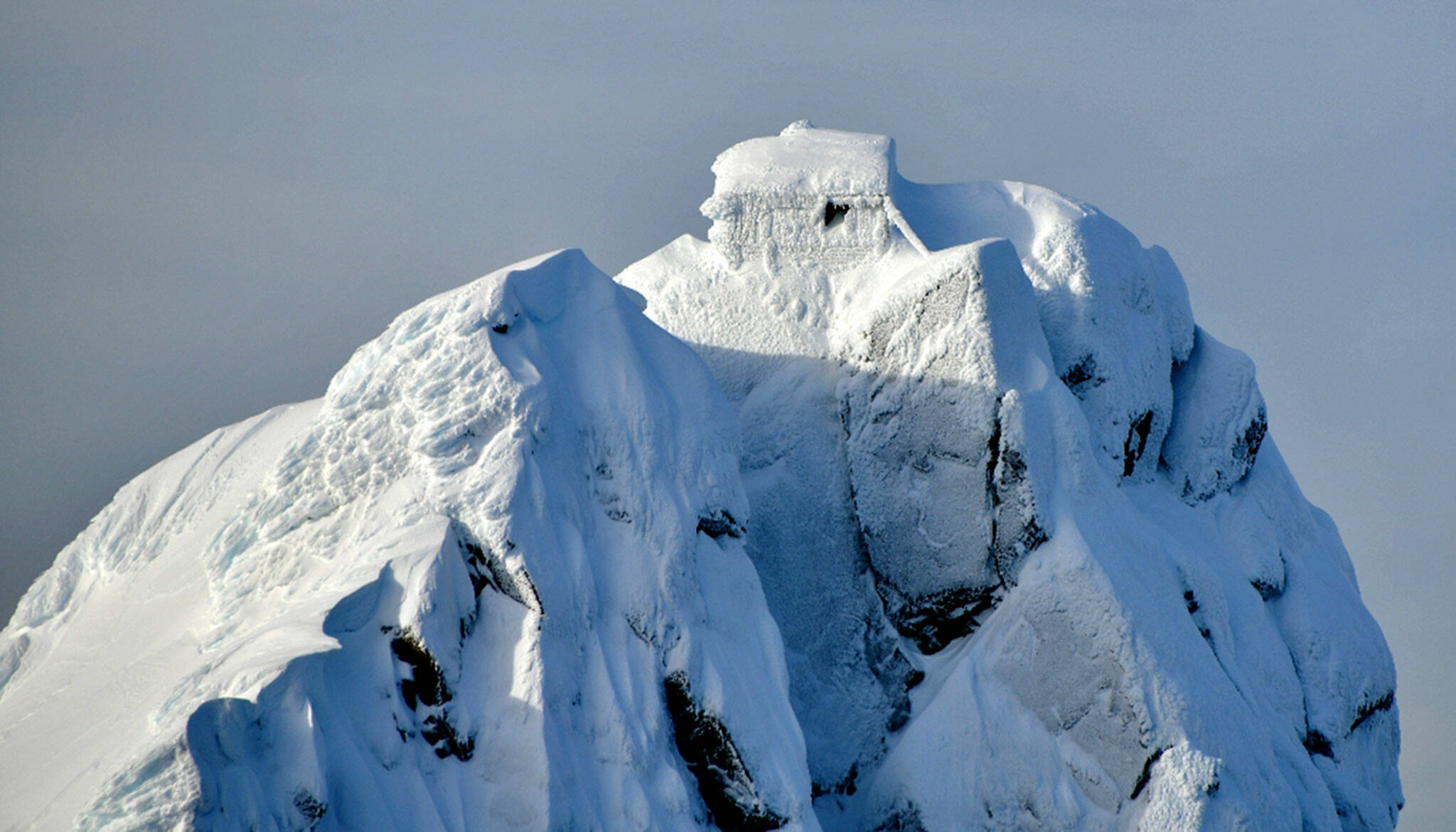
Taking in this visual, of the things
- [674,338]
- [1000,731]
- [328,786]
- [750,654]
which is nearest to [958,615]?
[1000,731]

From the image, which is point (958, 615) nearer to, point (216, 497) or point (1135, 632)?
point (1135, 632)

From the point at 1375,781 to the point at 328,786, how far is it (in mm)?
15374

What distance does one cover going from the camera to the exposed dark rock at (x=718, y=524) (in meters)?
20.7

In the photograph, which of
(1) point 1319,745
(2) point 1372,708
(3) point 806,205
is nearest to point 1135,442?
(1) point 1319,745

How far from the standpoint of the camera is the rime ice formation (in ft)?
58.7

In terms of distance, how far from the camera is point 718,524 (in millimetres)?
20844

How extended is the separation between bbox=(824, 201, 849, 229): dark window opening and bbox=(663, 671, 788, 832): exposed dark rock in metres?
7.62

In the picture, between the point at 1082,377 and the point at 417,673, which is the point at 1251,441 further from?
the point at 417,673

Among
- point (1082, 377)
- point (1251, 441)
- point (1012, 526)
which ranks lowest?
point (1251, 441)

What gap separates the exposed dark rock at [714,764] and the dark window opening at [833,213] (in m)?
7.62

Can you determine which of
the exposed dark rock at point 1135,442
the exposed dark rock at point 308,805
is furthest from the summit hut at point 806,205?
the exposed dark rock at point 308,805

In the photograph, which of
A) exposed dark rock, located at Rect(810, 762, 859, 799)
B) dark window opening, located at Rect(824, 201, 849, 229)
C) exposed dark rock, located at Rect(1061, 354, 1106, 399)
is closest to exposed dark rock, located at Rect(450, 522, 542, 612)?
exposed dark rock, located at Rect(810, 762, 859, 799)

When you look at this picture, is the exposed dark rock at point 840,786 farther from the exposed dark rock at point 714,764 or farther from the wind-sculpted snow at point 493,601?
the exposed dark rock at point 714,764

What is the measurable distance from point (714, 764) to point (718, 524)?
9.01 ft
